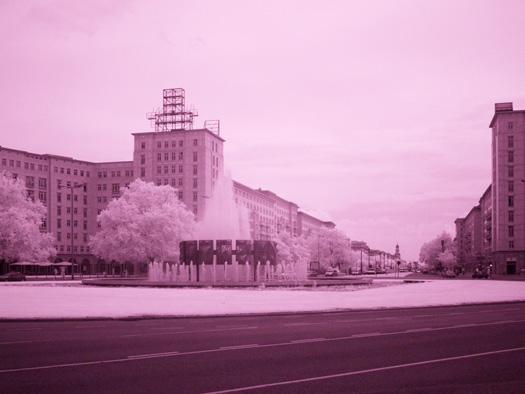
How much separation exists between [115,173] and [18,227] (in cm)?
6799

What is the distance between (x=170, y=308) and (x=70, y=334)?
9552 mm

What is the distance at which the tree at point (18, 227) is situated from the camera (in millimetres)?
78812

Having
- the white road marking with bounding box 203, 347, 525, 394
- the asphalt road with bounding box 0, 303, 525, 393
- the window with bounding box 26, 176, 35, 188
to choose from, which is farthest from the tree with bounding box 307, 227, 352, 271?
the white road marking with bounding box 203, 347, 525, 394

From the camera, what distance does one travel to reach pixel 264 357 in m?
13.2

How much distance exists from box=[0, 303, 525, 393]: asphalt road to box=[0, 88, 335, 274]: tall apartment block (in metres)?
112

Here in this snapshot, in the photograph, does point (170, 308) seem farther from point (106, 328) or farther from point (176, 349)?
point (176, 349)

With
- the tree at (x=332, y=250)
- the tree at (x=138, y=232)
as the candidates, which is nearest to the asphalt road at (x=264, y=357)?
the tree at (x=138, y=232)

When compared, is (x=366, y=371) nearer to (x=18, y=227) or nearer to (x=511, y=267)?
(x=18, y=227)

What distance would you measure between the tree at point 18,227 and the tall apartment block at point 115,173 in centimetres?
4803

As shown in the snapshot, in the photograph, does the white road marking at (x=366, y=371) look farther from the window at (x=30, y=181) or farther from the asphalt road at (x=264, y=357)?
the window at (x=30, y=181)

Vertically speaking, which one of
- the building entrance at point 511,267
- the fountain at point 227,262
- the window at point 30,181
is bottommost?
the building entrance at point 511,267

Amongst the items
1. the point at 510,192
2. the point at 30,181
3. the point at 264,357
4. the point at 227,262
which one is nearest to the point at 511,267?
the point at 510,192

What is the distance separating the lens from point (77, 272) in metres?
136

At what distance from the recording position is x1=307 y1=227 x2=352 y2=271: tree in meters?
157
